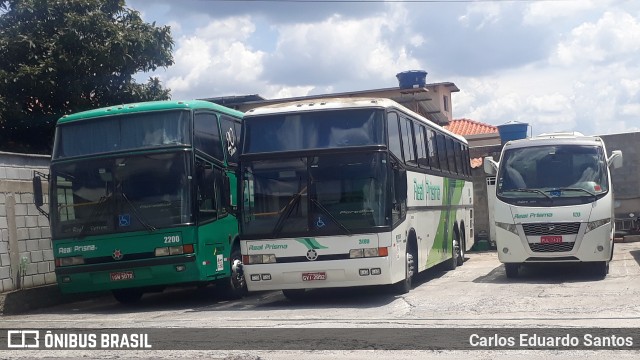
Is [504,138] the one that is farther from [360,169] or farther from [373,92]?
[360,169]

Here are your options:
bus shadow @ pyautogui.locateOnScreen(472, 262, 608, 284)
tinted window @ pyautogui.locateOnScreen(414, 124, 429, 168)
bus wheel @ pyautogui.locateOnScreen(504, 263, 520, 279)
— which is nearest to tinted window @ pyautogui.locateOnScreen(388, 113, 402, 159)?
tinted window @ pyautogui.locateOnScreen(414, 124, 429, 168)

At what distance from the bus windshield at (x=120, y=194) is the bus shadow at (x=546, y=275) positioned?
629 cm

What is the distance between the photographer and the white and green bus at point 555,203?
50.7ft

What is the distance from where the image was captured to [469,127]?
1858 inches

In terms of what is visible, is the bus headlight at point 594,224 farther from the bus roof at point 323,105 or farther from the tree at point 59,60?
the tree at point 59,60

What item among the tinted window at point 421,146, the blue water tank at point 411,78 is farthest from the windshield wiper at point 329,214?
the blue water tank at point 411,78

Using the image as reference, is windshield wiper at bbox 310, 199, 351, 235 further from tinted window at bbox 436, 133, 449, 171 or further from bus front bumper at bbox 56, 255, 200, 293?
tinted window at bbox 436, 133, 449, 171

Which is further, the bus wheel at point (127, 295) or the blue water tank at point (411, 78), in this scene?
the blue water tank at point (411, 78)

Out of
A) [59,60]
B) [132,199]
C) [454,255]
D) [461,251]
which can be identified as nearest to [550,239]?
[454,255]

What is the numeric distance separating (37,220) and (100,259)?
120 inches

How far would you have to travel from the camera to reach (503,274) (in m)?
17.6

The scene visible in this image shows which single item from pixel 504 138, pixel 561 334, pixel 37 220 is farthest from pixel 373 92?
pixel 561 334

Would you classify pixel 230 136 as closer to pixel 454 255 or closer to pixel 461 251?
pixel 454 255

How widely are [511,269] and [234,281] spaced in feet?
17.7
